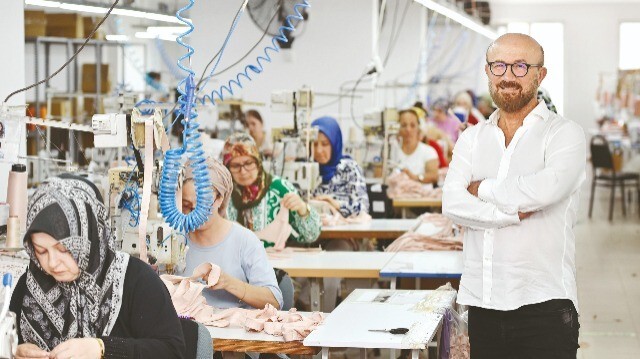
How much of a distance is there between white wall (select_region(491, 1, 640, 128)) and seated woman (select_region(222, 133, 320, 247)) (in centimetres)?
1553

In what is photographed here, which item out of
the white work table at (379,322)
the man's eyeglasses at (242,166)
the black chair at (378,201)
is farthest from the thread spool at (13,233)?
the black chair at (378,201)

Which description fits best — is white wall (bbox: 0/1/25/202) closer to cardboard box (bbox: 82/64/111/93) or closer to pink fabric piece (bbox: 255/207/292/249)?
pink fabric piece (bbox: 255/207/292/249)

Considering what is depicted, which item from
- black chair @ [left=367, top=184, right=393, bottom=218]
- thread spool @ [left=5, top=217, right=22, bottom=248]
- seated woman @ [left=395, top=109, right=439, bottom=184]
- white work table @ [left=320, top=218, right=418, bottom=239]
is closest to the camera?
thread spool @ [left=5, top=217, right=22, bottom=248]

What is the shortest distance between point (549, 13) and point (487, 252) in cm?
1790

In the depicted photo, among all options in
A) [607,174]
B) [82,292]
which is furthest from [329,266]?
[607,174]

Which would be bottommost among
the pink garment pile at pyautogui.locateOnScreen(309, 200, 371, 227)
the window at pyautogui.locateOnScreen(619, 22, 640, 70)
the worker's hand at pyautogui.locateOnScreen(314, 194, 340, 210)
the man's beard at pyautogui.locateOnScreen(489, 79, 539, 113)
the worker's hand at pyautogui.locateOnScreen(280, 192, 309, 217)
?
the pink garment pile at pyautogui.locateOnScreen(309, 200, 371, 227)

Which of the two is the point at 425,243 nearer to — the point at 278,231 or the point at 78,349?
the point at 278,231

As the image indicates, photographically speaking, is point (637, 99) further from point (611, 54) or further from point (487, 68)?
point (487, 68)

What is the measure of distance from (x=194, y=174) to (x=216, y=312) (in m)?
0.50

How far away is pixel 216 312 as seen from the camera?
3.67 metres

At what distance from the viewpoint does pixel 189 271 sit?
4008 mm

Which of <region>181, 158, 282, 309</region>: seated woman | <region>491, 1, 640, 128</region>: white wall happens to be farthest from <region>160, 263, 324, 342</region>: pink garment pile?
<region>491, 1, 640, 128</region>: white wall

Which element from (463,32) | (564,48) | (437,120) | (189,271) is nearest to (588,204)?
(437,120)

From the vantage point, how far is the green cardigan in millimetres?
5289
